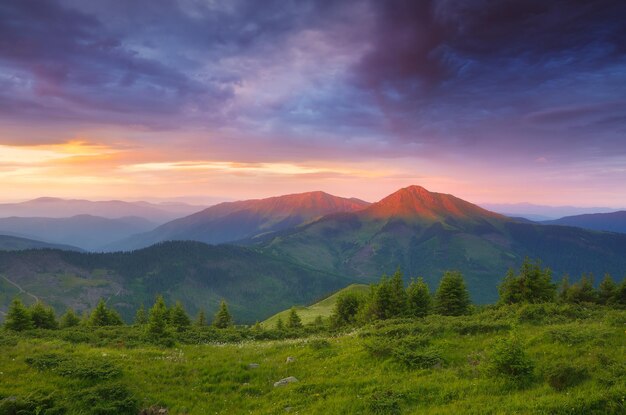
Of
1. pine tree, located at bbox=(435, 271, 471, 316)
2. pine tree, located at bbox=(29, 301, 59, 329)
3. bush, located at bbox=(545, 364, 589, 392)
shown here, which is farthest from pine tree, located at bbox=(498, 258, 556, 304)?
pine tree, located at bbox=(29, 301, 59, 329)

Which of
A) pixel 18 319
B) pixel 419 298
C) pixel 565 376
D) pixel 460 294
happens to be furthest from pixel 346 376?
pixel 18 319

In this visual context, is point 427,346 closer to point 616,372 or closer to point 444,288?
point 616,372

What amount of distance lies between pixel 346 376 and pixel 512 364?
7063mm

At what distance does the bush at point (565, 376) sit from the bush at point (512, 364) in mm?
720

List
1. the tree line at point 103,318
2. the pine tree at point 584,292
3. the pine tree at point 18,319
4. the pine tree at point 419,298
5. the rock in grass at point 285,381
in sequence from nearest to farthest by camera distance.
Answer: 1. the rock in grass at point 285,381
2. the tree line at point 103,318
3. the pine tree at point 18,319
4. the pine tree at point 584,292
5. the pine tree at point 419,298

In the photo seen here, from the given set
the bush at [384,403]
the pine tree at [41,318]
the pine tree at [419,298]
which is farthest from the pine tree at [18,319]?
the pine tree at [419,298]

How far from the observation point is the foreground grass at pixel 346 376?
12.4 m

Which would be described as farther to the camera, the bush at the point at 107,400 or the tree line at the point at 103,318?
the tree line at the point at 103,318

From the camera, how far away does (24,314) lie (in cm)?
4031

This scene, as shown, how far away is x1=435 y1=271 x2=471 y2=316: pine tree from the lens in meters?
42.4

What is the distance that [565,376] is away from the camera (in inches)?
513

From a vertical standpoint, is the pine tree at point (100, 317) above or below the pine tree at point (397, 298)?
below

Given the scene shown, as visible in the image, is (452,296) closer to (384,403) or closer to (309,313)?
(384,403)

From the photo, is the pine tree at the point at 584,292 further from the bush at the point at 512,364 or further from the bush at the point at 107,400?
the bush at the point at 107,400
